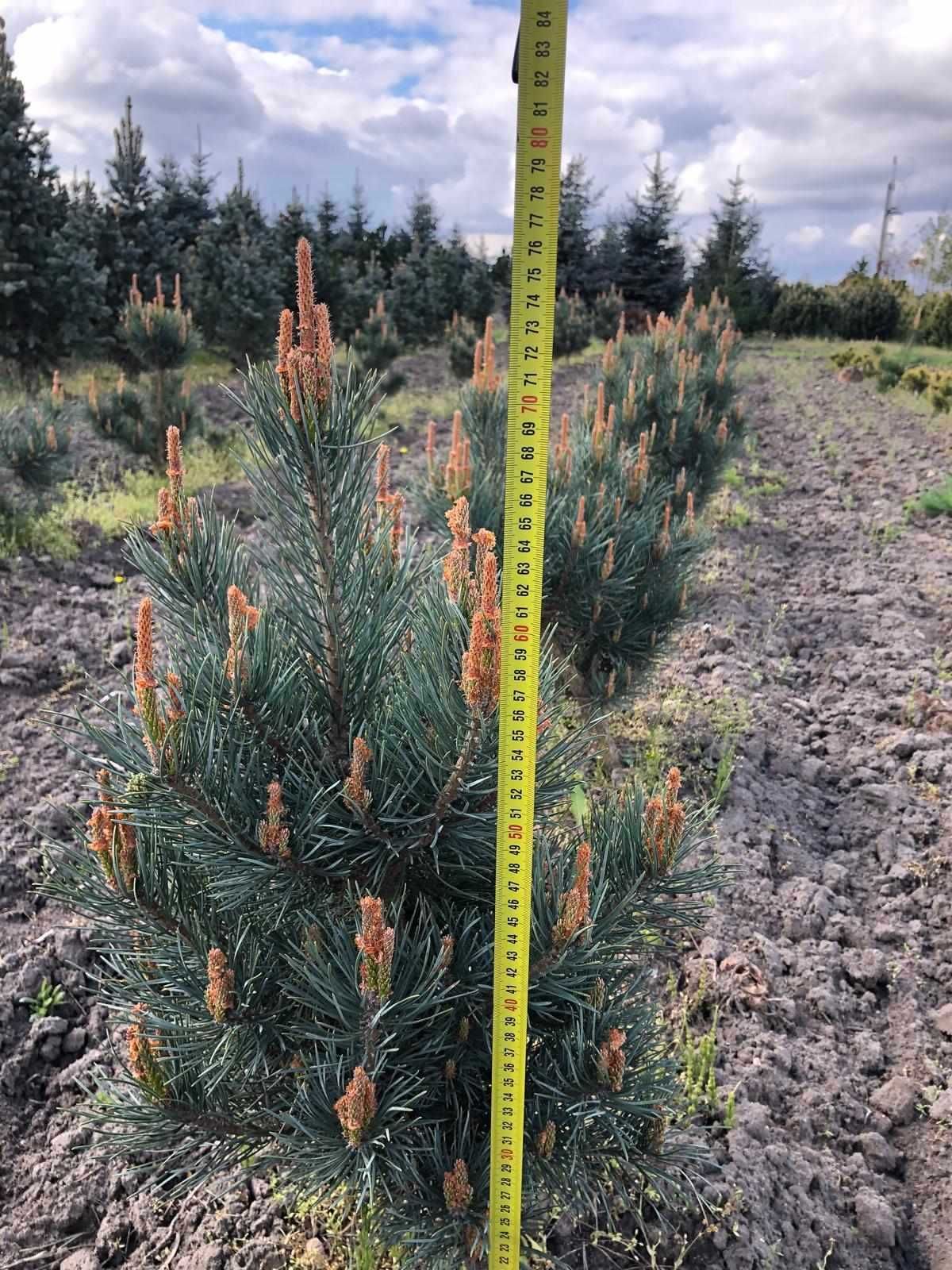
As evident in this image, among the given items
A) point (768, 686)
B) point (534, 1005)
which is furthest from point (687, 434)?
point (534, 1005)

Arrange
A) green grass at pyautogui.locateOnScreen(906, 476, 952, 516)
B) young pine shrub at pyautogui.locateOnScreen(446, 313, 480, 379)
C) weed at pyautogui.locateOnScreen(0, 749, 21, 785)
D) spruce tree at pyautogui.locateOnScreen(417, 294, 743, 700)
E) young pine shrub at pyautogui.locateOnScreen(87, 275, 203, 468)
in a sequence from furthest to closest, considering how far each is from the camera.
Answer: young pine shrub at pyautogui.locateOnScreen(446, 313, 480, 379)
green grass at pyautogui.locateOnScreen(906, 476, 952, 516)
young pine shrub at pyautogui.locateOnScreen(87, 275, 203, 468)
weed at pyautogui.locateOnScreen(0, 749, 21, 785)
spruce tree at pyautogui.locateOnScreen(417, 294, 743, 700)

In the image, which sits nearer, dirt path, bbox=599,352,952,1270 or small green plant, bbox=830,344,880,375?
dirt path, bbox=599,352,952,1270

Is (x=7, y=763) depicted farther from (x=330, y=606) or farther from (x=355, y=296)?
(x=355, y=296)

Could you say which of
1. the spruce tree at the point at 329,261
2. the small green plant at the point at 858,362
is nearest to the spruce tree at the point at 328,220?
the spruce tree at the point at 329,261

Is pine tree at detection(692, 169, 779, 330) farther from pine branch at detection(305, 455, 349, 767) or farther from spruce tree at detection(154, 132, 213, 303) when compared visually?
pine branch at detection(305, 455, 349, 767)

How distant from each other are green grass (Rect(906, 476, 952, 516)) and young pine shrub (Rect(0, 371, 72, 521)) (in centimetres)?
785

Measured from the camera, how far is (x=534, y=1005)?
67.9 inches

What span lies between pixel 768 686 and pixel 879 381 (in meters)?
13.4

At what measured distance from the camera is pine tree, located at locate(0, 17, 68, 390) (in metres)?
12.2

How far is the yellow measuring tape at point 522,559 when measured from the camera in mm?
1295

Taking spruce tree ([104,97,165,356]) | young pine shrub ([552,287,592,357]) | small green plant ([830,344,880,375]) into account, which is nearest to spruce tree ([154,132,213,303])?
spruce tree ([104,97,165,356])

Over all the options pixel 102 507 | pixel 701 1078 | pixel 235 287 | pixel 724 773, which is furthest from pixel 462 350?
pixel 701 1078

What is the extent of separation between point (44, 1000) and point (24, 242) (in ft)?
39.9

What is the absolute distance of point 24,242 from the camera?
12359mm
